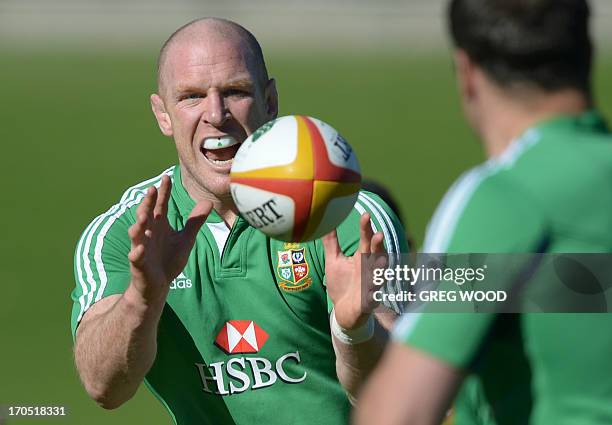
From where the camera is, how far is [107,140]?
24.5 metres

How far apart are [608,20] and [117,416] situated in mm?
32746

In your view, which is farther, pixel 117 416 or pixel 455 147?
pixel 455 147

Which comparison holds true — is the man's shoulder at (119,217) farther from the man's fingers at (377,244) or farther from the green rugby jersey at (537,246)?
the green rugby jersey at (537,246)

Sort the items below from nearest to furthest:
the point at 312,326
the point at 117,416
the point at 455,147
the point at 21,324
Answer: the point at 312,326 < the point at 117,416 < the point at 21,324 < the point at 455,147

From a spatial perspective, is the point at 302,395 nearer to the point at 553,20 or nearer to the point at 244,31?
the point at 244,31

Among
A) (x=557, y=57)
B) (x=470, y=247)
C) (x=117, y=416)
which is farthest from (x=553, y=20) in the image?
(x=117, y=416)

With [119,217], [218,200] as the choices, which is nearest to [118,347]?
[119,217]

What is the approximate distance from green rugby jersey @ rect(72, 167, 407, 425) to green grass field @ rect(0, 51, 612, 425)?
→ 382 cm

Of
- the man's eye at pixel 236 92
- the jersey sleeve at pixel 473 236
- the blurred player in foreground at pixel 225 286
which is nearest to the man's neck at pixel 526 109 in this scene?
the jersey sleeve at pixel 473 236

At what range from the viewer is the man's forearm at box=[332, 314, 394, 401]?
5125mm

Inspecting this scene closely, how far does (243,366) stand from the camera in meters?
5.84

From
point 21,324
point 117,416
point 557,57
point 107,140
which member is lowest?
point 107,140

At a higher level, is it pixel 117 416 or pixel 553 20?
pixel 553 20

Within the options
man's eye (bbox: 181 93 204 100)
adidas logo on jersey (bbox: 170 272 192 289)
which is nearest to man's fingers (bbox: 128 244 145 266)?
adidas logo on jersey (bbox: 170 272 192 289)
